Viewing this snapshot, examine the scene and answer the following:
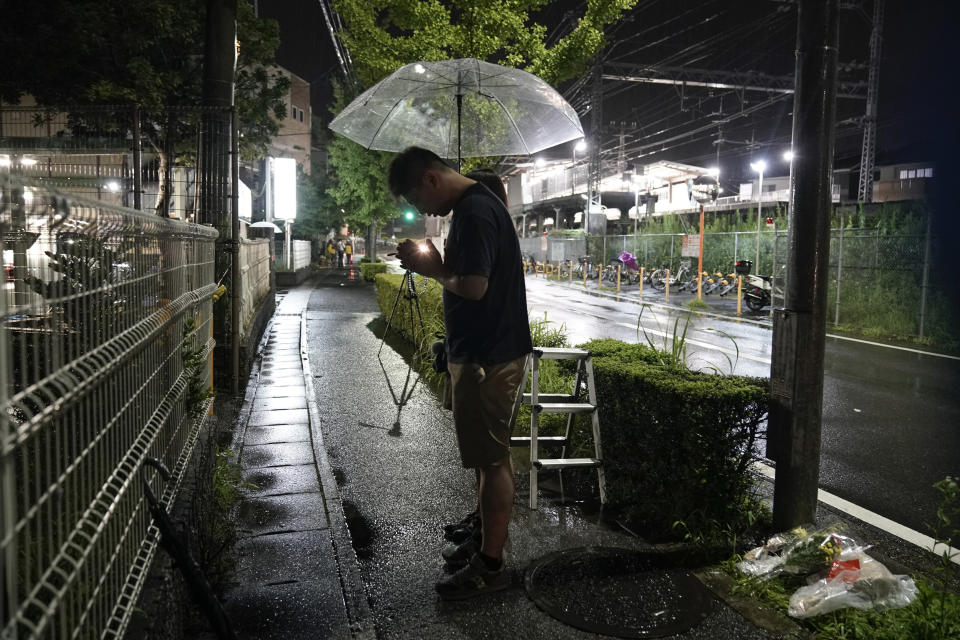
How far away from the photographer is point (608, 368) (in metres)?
4.71

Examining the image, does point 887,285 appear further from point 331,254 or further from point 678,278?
point 331,254

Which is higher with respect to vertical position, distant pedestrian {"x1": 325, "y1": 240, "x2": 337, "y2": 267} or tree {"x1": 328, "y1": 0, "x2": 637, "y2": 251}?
tree {"x1": 328, "y1": 0, "x2": 637, "y2": 251}

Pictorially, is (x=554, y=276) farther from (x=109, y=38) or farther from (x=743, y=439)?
(x=743, y=439)

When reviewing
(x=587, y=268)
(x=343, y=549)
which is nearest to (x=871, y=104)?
(x=587, y=268)

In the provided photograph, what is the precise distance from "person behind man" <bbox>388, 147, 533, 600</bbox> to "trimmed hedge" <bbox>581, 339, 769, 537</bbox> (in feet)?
3.58

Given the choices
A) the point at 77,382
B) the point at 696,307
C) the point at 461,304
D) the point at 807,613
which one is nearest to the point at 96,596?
the point at 77,382

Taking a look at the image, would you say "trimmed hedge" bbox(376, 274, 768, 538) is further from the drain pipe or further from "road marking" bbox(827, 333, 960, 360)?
"road marking" bbox(827, 333, 960, 360)

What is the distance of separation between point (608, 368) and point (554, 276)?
31.3 m

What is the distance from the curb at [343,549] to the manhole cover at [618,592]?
2.79 ft

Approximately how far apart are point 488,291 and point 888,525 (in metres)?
3.19

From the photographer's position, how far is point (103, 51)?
1579 centimetres

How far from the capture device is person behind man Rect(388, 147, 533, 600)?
3438mm

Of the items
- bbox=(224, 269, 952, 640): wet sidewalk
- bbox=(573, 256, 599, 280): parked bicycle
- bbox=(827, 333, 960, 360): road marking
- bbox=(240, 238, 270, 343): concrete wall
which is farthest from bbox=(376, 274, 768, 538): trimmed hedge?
bbox=(573, 256, 599, 280): parked bicycle

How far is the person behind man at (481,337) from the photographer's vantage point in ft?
11.3
